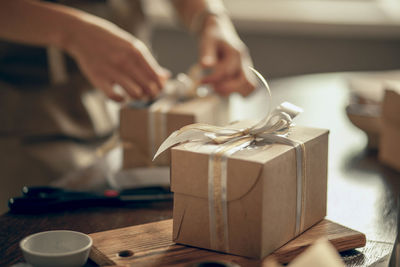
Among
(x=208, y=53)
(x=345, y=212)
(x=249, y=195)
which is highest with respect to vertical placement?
(x=208, y=53)

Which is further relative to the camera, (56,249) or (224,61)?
(224,61)

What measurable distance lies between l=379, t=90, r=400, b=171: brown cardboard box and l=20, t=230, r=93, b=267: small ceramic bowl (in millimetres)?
732

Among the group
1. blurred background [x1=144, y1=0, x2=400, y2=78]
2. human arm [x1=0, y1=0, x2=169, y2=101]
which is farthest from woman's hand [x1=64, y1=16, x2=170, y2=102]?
blurred background [x1=144, y1=0, x2=400, y2=78]

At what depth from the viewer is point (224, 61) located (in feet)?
4.59

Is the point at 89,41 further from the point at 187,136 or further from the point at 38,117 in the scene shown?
the point at 187,136

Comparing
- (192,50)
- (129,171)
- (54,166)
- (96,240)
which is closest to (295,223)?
(96,240)

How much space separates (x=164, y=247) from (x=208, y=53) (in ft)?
2.37

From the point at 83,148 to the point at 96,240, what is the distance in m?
0.68

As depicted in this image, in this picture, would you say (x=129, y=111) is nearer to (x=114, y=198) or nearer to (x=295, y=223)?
(x=114, y=198)

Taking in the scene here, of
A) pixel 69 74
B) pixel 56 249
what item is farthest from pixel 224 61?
pixel 56 249

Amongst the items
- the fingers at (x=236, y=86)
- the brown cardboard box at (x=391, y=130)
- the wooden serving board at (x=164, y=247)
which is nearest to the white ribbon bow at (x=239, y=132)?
the wooden serving board at (x=164, y=247)

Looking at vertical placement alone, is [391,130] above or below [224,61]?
below

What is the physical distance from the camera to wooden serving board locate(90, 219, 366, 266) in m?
0.71

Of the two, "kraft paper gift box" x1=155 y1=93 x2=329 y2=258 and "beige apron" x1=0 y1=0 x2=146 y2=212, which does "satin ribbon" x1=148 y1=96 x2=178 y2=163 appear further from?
"kraft paper gift box" x1=155 y1=93 x2=329 y2=258
